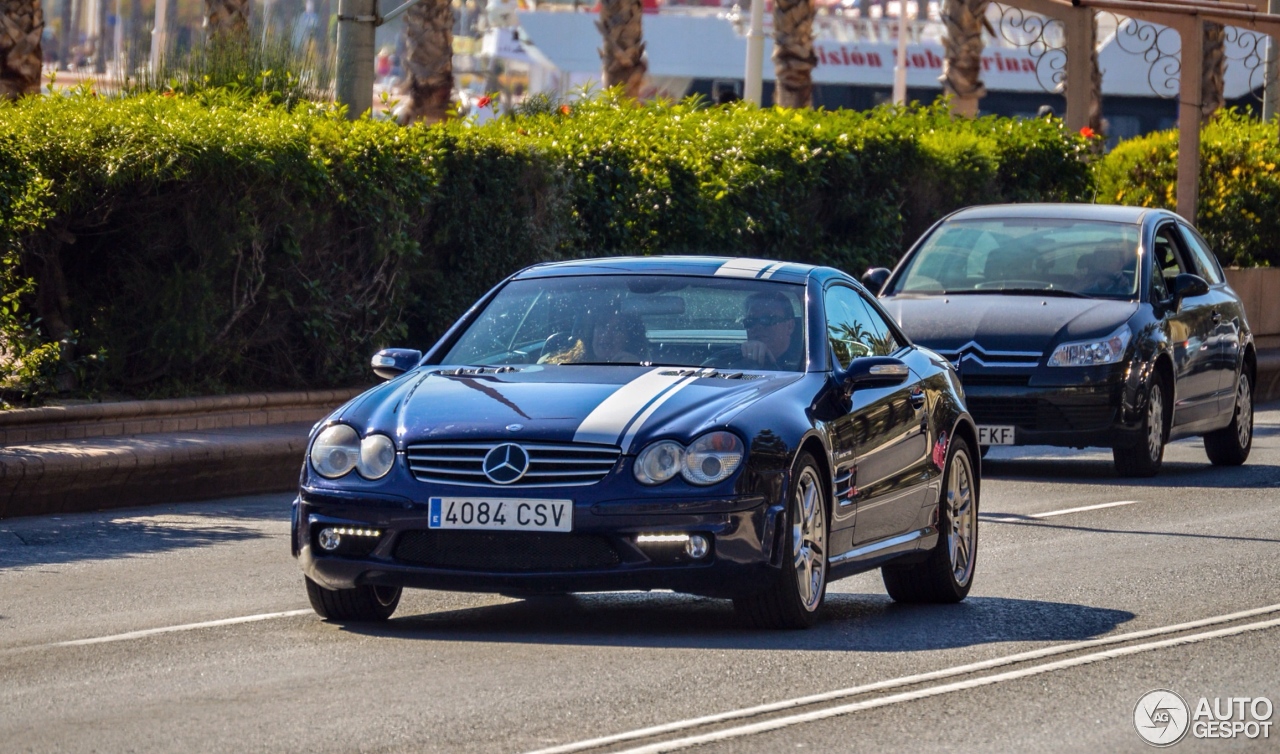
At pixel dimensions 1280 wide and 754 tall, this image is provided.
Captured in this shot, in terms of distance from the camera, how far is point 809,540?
839 cm

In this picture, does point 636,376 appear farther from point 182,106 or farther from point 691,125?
point 691,125

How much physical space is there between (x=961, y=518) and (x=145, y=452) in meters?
5.53

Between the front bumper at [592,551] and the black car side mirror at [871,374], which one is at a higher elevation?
the black car side mirror at [871,374]

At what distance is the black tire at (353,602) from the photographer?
8.52m

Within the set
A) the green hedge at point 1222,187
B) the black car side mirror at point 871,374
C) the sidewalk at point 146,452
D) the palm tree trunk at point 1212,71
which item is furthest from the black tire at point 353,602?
the palm tree trunk at point 1212,71

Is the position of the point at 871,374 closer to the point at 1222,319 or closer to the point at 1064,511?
the point at 1064,511

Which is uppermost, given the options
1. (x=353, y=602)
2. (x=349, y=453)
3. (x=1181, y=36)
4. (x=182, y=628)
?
(x=1181, y=36)

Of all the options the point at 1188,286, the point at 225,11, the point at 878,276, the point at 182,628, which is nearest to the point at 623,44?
the point at 225,11

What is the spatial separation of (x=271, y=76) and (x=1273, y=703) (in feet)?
42.9

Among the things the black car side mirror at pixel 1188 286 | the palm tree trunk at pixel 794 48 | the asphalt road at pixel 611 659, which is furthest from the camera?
the palm tree trunk at pixel 794 48

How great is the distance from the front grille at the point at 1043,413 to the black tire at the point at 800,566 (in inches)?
265

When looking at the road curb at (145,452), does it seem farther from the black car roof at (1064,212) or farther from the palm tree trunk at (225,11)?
the palm tree trunk at (225,11)

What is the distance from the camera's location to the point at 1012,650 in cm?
818

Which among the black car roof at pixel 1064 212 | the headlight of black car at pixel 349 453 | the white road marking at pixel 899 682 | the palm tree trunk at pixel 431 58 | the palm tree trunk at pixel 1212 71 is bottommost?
the white road marking at pixel 899 682
